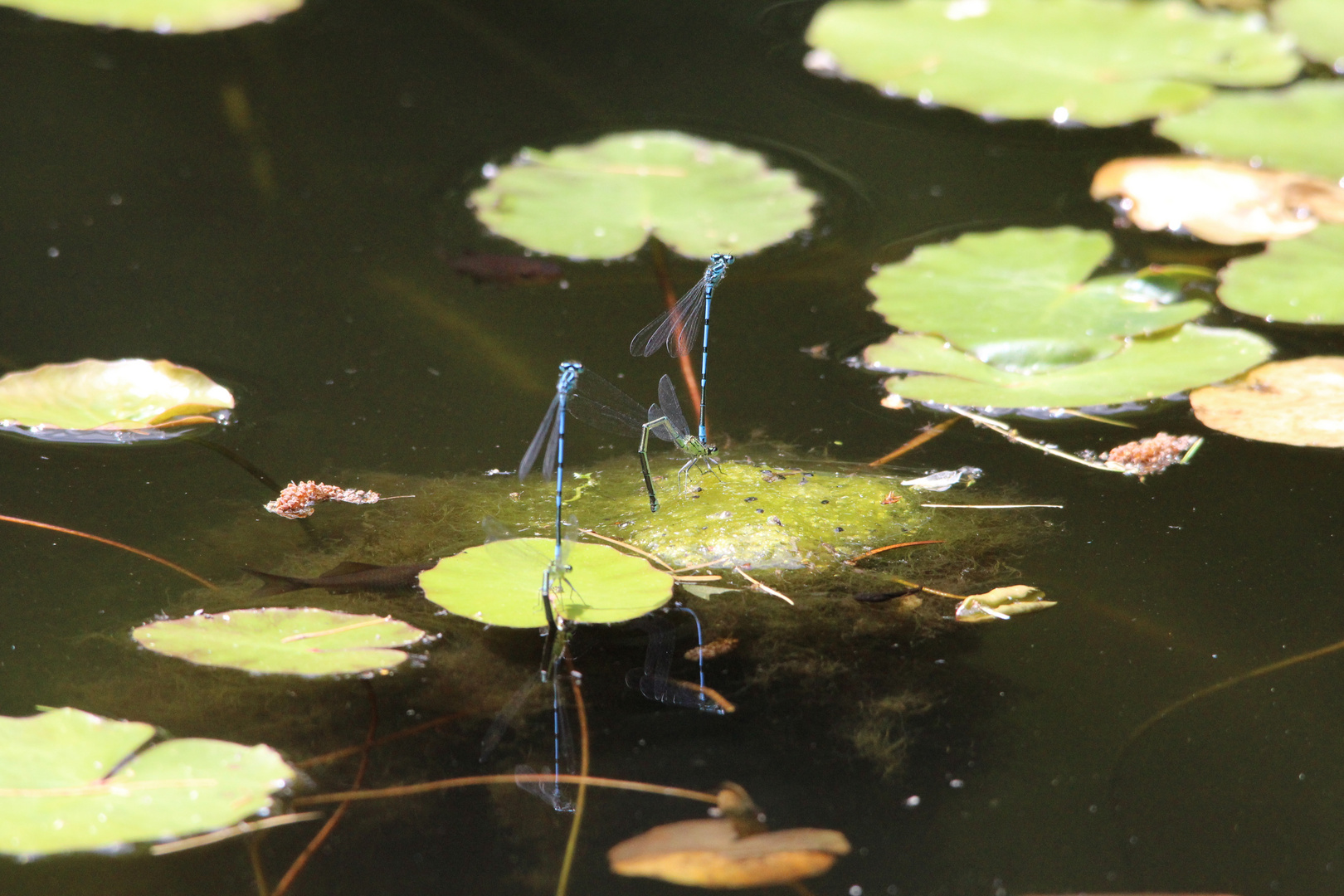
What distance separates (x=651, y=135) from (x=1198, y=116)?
2.31 meters

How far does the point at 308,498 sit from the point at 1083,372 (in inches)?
87.6

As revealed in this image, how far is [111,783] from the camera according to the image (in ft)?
6.61

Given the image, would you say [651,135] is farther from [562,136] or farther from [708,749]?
[708,749]

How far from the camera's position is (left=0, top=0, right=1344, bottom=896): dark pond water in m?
2.05

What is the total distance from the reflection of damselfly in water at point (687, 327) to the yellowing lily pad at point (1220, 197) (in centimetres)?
187

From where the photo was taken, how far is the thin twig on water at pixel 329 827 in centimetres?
192

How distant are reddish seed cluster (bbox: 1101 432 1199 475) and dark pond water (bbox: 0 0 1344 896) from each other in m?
0.06

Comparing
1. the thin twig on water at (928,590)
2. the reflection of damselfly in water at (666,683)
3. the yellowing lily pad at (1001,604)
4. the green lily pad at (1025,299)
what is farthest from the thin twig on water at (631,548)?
the green lily pad at (1025,299)

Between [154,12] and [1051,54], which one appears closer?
[1051,54]

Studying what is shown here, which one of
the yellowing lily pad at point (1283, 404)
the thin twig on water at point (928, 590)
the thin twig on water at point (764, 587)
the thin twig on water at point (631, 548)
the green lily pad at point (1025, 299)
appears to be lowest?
the thin twig on water at point (928, 590)

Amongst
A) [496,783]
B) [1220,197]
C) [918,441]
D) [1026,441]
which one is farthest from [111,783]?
[1220,197]

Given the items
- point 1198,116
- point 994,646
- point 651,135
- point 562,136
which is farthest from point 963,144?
point 994,646

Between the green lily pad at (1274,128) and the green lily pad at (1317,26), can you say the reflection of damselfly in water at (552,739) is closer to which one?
the green lily pad at (1274,128)

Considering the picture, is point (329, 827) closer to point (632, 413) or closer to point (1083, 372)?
point (632, 413)
